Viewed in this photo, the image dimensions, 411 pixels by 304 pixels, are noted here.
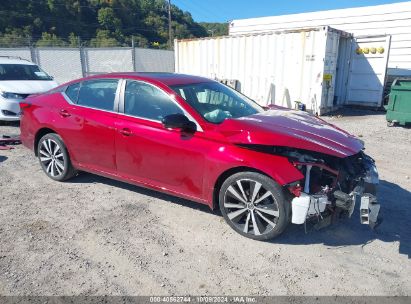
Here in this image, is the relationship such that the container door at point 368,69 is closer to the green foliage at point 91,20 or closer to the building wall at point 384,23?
the building wall at point 384,23

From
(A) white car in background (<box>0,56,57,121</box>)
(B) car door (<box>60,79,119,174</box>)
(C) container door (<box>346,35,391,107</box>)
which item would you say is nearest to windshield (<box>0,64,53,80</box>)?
(A) white car in background (<box>0,56,57,121</box>)

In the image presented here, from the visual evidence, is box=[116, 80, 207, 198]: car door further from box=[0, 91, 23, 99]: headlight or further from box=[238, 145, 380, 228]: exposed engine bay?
box=[0, 91, 23, 99]: headlight

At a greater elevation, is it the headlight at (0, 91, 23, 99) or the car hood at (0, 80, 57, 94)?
the car hood at (0, 80, 57, 94)

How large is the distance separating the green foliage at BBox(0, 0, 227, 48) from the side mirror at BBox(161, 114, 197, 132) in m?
41.0

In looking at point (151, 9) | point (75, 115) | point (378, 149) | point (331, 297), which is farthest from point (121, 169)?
point (151, 9)

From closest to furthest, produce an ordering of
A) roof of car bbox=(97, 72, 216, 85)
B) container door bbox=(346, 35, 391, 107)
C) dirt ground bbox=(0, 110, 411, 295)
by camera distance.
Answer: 1. dirt ground bbox=(0, 110, 411, 295)
2. roof of car bbox=(97, 72, 216, 85)
3. container door bbox=(346, 35, 391, 107)

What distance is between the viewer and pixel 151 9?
60.8 m

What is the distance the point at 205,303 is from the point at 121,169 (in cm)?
213

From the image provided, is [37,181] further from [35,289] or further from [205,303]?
[205,303]

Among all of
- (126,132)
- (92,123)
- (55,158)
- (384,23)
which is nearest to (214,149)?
(126,132)

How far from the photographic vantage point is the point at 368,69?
1196 centimetres

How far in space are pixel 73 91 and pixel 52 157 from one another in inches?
39.3

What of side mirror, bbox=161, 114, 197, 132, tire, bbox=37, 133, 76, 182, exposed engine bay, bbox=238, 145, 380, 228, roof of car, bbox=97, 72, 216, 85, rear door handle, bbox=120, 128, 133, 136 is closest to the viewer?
exposed engine bay, bbox=238, 145, 380, 228

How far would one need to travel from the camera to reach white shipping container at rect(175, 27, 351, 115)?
35.1ft
